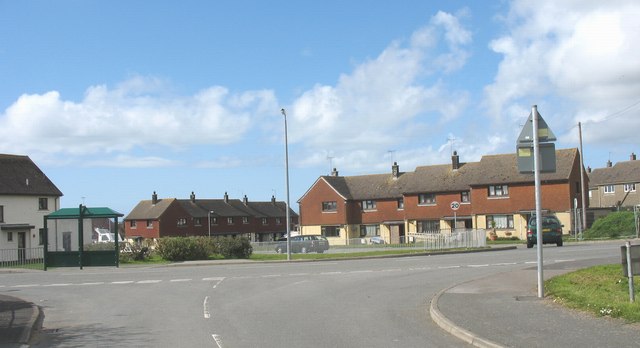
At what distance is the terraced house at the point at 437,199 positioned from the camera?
60.8 m

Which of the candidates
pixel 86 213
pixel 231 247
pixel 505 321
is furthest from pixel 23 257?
pixel 505 321

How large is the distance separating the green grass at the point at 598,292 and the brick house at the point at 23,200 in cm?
4305

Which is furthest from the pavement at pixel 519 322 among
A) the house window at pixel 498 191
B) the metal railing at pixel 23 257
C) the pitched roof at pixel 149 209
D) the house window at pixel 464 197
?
the pitched roof at pixel 149 209

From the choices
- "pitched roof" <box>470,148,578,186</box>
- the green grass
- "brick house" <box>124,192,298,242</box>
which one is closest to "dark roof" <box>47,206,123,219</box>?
the green grass

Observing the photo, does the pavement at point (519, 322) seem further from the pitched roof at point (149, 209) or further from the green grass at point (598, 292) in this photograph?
the pitched roof at point (149, 209)

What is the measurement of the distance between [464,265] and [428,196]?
1721 inches

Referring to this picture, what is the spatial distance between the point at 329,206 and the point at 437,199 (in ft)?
43.3

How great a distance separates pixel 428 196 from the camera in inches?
2687

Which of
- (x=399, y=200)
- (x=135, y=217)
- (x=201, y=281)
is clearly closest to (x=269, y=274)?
(x=201, y=281)

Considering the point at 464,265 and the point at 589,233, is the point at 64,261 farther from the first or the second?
the point at 589,233

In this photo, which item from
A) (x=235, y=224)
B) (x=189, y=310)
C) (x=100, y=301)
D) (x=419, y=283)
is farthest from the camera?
(x=235, y=224)

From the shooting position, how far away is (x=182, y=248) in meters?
37.7

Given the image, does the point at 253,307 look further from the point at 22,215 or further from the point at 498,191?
the point at 498,191

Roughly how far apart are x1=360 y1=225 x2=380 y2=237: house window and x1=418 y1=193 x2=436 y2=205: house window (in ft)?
22.4
